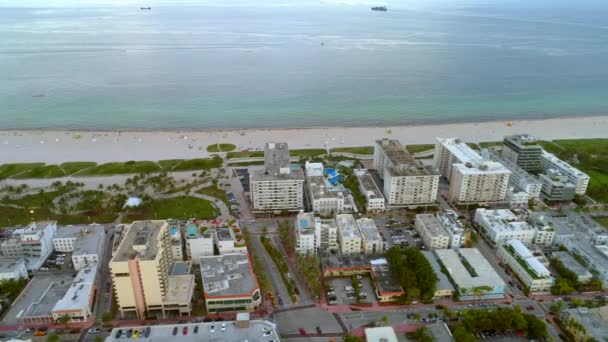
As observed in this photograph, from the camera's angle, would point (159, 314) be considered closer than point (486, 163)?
Yes

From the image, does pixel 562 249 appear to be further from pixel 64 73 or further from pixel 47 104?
pixel 64 73

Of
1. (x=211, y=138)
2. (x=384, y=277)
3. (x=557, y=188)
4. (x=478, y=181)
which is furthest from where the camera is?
(x=211, y=138)

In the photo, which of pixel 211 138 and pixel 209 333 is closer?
pixel 209 333

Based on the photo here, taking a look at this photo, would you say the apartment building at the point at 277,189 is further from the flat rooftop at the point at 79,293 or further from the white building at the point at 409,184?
the flat rooftop at the point at 79,293

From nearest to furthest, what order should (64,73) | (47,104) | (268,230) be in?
(268,230) < (47,104) < (64,73)

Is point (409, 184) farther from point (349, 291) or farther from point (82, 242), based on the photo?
point (82, 242)

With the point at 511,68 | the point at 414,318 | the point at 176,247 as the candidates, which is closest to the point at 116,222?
the point at 176,247

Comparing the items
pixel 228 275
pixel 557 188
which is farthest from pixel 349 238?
pixel 557 188

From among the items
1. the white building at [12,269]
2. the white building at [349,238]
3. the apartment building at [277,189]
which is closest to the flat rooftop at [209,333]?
the white building at [349,238]
